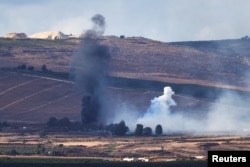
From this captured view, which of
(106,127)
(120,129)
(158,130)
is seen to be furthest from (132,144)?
(106,127)

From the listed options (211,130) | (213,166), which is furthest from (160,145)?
(213,166)

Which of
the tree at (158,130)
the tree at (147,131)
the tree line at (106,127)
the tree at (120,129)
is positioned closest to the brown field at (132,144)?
the tree at (120,129)

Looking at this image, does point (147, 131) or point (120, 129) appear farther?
point (147, 131)

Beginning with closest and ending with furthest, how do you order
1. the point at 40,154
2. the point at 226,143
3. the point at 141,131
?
the point at 40,154 → the point at 226,143 → the point at 141,131

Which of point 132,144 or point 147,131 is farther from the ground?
point 147,131

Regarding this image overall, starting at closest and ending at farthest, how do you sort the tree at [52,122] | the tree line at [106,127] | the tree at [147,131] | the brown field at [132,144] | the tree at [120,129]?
1. the brown field at [132,144]
2. the tree at [147,131]
3. the tree at [120,129]
4. the tree line at [106,127]
5. the tree at [52,122]

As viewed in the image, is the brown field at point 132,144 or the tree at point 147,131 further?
the tree at point 147,131

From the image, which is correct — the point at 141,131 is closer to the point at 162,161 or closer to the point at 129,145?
the point at 129,145

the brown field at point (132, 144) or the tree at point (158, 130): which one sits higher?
the tree at point (158, 130)

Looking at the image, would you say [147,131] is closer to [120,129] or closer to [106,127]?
[120,129]

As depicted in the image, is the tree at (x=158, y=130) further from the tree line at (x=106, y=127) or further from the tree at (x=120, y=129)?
the tree at (x=120, y=129)

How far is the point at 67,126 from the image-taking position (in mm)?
192000

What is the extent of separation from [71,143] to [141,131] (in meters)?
26.3

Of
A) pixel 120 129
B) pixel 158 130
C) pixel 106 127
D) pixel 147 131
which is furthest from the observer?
pixel 106 127
